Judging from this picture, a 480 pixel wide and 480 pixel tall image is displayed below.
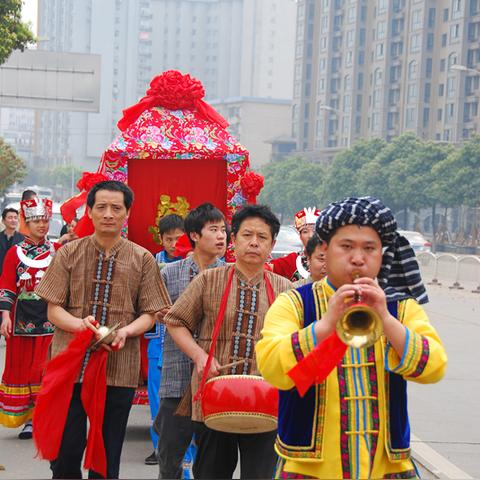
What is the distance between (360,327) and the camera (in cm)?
275

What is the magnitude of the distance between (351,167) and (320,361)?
215ft

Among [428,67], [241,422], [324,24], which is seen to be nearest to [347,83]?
[324,24]

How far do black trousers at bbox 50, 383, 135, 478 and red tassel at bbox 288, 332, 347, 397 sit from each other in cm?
210

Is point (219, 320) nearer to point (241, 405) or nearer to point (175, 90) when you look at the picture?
point (241, 405)

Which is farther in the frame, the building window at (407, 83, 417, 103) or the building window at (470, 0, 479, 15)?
the building window at (407, 83, 417, 103)

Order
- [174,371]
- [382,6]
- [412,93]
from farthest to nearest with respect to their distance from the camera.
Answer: [382,6]
[412,93]
[174,371]

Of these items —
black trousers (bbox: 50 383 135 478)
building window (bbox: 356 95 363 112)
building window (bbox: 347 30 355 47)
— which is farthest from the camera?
building window (bbox: 347 30 355 47)

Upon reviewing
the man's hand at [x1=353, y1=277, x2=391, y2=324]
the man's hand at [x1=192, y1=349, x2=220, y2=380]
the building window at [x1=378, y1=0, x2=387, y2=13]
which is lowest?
the man's hand at [x1=192, y1=349, x2=220, y2=380]

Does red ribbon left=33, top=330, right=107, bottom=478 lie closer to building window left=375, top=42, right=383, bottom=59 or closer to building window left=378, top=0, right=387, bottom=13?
building window left=375, top=42, right=383, bottom=59

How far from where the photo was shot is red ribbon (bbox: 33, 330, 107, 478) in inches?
185

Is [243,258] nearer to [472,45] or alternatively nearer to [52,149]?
[472,45]

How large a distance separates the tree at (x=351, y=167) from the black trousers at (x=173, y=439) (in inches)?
2379

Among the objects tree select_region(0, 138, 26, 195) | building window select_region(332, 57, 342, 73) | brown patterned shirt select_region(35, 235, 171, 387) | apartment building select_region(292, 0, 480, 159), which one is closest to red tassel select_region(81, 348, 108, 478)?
brown patterned shirt select_region(35, 235, 171, 387)

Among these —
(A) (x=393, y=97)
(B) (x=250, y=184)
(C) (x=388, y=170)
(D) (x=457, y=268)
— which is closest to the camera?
(B) (x=250, y=184)
